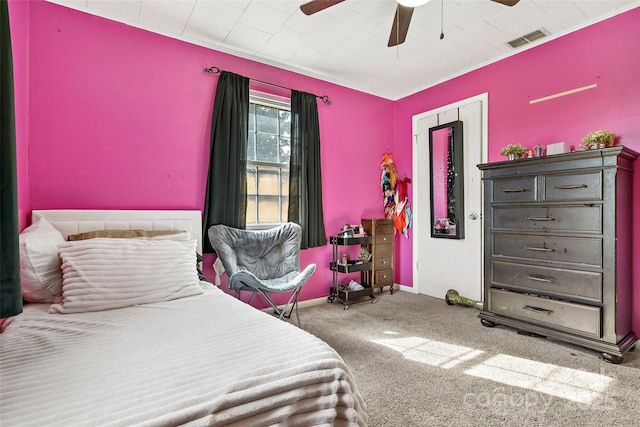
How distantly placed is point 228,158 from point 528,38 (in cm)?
297

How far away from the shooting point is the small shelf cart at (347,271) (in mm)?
3502

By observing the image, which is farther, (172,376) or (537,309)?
(537,309)

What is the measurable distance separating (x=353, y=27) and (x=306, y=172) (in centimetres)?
143

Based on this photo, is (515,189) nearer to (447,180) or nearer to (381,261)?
(447,180)

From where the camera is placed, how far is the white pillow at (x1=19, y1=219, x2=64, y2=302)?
1615mm

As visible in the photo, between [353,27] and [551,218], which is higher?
[353,27]

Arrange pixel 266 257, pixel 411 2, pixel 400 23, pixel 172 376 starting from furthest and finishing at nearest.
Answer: pixel 266 257 → pixel 400 23 → pixel 411 2 → pixel 172 376

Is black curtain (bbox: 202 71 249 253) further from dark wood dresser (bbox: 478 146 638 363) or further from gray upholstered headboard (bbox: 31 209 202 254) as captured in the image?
dark wood dresser (bbox: 478 146 638 363)

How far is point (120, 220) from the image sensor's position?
241 centimetres

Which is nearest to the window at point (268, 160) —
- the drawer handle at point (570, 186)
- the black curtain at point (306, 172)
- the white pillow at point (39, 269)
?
the black curtain at point (306, 172)

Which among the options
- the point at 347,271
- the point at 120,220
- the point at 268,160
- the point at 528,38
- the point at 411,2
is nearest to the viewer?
the point at 411,2

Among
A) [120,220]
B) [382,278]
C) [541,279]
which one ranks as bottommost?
[382,278]

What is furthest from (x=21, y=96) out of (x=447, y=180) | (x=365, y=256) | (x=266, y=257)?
(x=447, y=180)

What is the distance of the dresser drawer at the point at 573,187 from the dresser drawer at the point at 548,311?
792 millimetres
